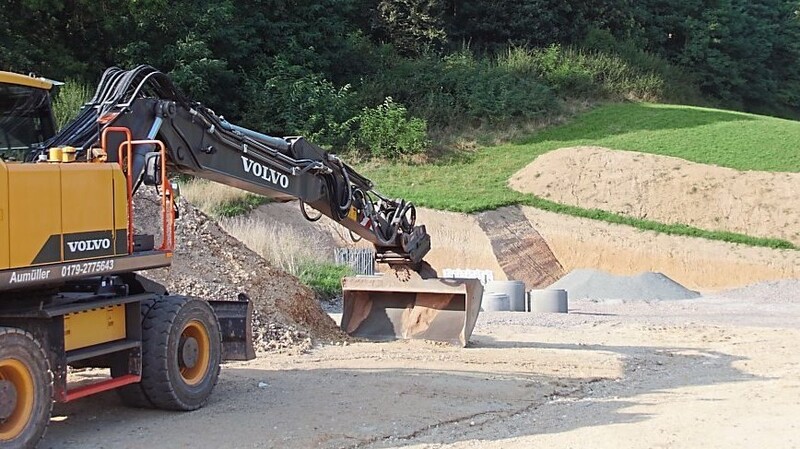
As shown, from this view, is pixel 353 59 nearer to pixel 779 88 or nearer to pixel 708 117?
pixel 708 117

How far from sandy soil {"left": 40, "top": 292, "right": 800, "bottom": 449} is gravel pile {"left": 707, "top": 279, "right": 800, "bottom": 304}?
8.13 m

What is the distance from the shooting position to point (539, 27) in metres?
51.5

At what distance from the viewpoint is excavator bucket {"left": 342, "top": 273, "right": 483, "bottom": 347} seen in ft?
45.3

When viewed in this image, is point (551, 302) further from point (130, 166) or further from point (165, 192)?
point (130, 166)

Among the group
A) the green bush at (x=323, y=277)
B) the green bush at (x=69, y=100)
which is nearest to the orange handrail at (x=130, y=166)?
the green bush at (x=323, y=277)

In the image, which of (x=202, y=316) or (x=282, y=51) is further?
(x=282, y=51)

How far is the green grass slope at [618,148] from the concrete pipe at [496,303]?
383 inches

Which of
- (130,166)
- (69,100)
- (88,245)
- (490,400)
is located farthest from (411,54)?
(88,245)

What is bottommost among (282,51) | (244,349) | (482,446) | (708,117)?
(482,446)

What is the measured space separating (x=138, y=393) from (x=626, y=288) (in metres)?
17.0

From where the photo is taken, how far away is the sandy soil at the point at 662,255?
1117 inches

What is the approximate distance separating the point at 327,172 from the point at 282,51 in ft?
102

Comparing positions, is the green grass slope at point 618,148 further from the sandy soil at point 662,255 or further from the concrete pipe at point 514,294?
the concrete pipe at point 514,294

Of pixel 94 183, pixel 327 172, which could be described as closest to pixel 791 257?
pixel 327 172
